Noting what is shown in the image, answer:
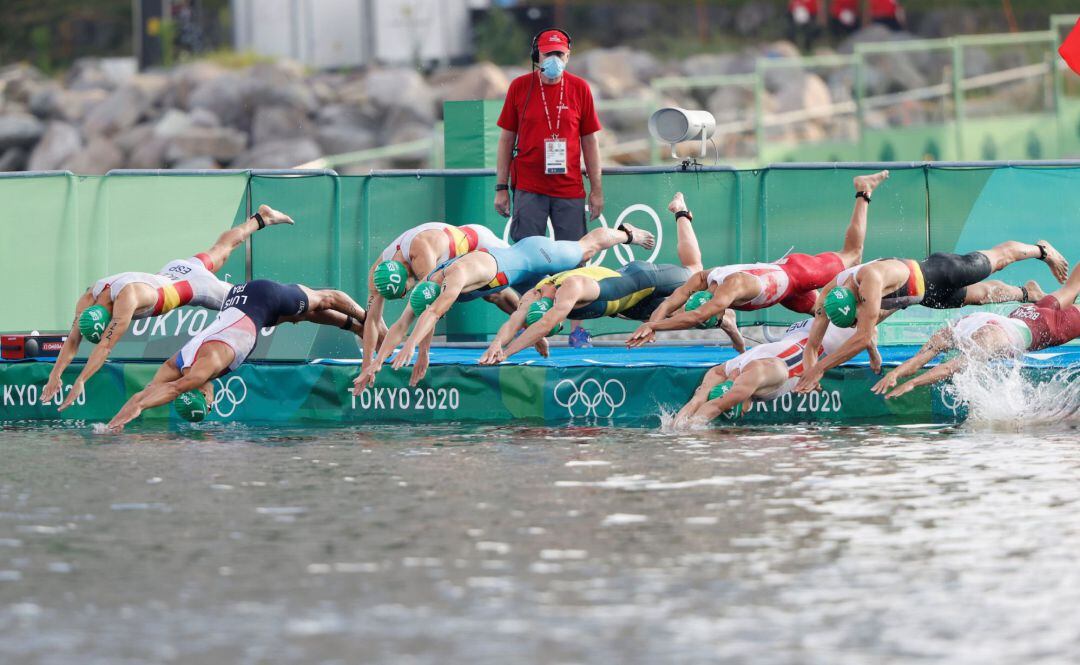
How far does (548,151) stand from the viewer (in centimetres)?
1353

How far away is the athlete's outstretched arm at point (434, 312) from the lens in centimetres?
1228

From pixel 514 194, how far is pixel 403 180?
3.64ft

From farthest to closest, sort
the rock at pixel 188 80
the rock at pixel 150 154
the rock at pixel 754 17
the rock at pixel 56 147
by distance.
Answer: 1. the rock at pixel 754 17
2. the rock at pixel 188 80
3. the rock at pixel 56 147
4. the rock at pixel 150 154

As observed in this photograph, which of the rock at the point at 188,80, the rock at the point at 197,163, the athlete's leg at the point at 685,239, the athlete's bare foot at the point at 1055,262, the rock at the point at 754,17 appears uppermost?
the rock at the point at 754,17

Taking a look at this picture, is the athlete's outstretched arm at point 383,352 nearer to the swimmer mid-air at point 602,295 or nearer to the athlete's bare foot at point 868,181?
the swimmer mid-air at point 602,295

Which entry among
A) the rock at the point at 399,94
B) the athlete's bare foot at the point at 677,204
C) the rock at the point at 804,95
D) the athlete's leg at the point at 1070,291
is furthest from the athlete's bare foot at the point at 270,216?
the rock at the point at 399,94

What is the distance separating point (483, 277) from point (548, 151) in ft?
4.19

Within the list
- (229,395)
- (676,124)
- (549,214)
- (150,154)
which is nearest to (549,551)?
(229,395)

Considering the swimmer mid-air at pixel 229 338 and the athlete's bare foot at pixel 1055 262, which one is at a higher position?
the athlete's bare foot at pixel 1055 262

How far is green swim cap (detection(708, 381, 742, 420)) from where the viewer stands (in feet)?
40.1

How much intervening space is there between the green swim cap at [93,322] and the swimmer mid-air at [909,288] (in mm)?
4650

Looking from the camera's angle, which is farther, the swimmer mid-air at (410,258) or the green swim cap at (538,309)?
the green swim cap at (538,309)

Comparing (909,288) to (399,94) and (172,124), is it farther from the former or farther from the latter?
(172,124)

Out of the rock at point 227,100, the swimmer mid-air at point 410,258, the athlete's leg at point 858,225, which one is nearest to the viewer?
the swimmer mid-air at point 410,258
